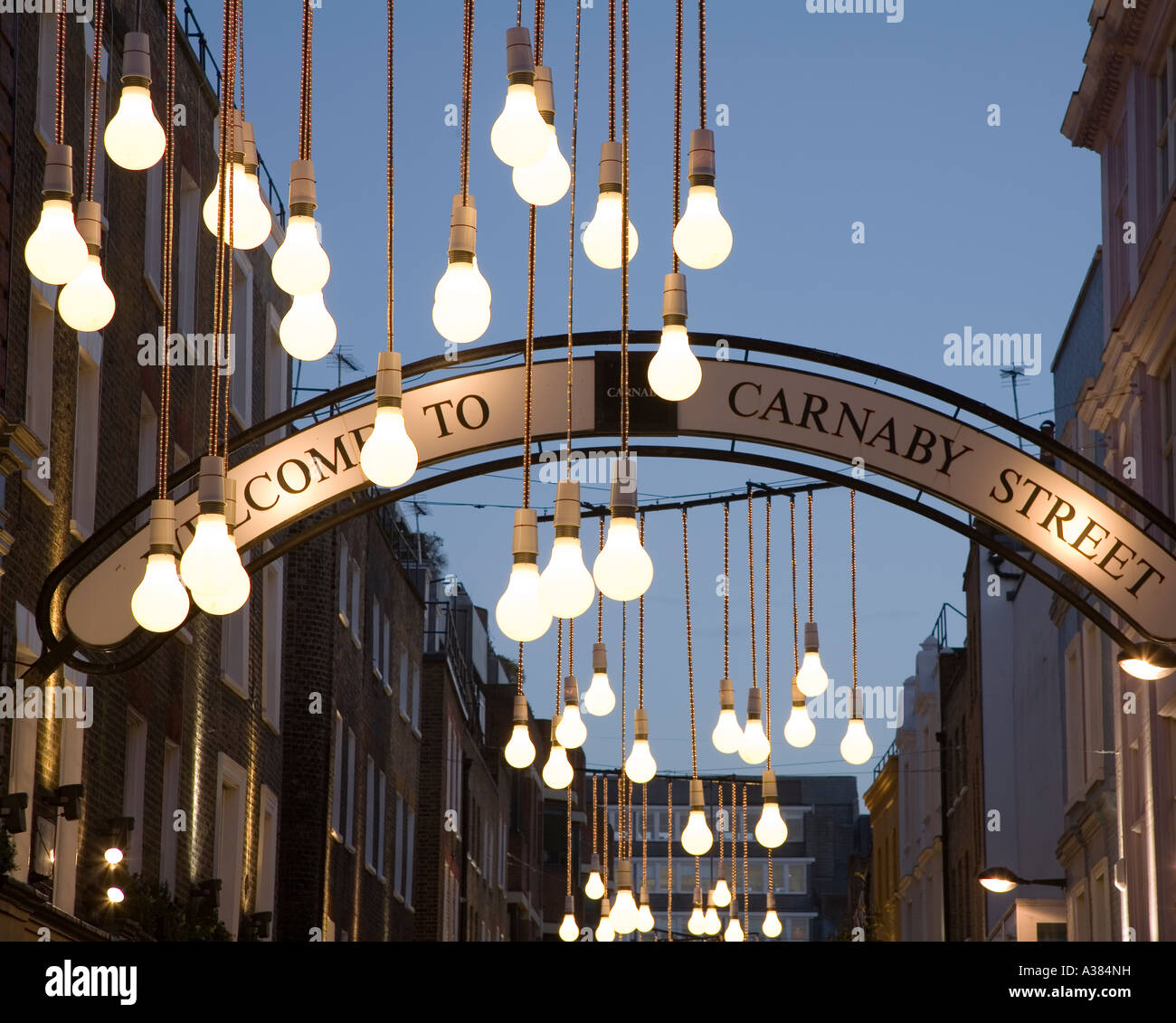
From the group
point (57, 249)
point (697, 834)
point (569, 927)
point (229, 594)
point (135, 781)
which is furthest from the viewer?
point (569, 927)

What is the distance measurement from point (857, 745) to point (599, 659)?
2693 millimetres

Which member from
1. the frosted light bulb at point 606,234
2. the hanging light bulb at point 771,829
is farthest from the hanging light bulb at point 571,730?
the frosted light bulb at point 606,234

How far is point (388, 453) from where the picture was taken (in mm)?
8375

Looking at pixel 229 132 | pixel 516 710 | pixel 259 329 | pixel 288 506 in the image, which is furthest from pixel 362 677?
pixel 229 132

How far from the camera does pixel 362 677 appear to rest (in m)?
34.6

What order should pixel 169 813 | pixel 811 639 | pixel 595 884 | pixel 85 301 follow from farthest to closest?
pixel 595 884
pixel 169 813
pixel 811 639
pixel 85 301

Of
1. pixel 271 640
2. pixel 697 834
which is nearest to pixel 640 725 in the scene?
pixel 697 834

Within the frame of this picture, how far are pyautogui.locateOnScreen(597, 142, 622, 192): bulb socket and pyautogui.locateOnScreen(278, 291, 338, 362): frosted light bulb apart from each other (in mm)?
1345

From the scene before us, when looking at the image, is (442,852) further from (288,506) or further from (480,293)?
(480,293)

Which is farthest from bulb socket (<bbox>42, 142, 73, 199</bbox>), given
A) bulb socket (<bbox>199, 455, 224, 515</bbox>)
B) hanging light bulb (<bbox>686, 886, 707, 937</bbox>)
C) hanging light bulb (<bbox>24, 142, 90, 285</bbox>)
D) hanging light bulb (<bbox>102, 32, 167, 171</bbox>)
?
hanging light bulb (<bbox>686, 886, 707, 937</bbox>)

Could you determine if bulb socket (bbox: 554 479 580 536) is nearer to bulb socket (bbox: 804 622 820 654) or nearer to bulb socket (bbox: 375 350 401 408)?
bulb socket (bbox: 375 350 401 408)

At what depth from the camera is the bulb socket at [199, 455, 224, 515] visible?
333 inches

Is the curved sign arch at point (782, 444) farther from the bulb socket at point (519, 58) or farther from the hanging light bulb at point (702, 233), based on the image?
the bulb socket at point (519, 58)

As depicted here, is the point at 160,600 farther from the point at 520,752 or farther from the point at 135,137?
the point at 520,752
